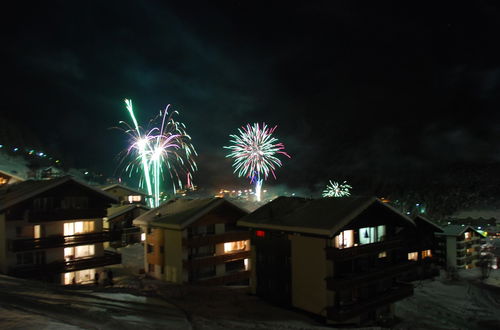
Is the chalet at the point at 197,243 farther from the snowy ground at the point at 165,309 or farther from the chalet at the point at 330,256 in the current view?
the chalet at the point at 330,256

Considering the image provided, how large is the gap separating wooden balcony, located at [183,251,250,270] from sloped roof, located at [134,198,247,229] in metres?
3.76

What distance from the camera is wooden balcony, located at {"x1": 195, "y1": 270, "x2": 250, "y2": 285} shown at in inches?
1277

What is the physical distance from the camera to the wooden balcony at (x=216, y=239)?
103 ft

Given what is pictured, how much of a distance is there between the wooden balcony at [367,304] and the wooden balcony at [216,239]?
13267 millimetres

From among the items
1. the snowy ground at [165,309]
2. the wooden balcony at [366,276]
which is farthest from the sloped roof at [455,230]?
the wooden balcony at [366,276]

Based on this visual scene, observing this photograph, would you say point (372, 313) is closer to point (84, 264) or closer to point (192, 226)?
point (192, 226)

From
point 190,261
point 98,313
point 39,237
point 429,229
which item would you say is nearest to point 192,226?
point 190,261

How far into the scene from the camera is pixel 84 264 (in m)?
30.8

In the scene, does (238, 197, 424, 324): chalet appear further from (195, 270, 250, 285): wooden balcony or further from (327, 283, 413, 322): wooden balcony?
(195, 270, 250, 285): wooden balcony

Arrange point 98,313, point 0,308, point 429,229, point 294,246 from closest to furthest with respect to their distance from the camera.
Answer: point 0,308, point 98,313, point 294,246, point 429,229

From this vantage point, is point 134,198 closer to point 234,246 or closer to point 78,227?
point 78,227

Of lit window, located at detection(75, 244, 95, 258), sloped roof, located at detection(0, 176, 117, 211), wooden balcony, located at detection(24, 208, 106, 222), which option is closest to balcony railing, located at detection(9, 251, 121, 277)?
lit window, located at detection(75, 244, 95, 258)

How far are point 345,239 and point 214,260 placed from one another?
43.5ft

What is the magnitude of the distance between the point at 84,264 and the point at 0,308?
18.2m
